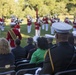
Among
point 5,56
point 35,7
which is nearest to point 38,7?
point 35,7

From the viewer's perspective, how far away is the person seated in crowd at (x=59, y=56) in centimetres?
397

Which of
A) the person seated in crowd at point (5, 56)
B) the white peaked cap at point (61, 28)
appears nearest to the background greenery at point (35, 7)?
the person seated in crowd at point (5, 56)

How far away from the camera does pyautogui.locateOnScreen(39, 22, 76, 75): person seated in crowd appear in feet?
13.0

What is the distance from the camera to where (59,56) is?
3.99m

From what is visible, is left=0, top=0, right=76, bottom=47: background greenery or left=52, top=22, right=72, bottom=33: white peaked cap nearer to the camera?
left=52, top=22, right=72, bottom=33: white peaked cap

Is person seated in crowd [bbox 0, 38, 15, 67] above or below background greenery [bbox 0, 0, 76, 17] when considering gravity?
above

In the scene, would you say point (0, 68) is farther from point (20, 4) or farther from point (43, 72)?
point (20, 4)

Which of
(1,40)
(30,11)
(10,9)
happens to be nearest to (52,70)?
(1,40)

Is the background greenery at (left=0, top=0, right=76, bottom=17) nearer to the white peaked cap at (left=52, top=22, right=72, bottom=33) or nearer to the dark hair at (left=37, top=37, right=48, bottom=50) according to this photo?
the dark hair at (left=37, top=37, right=48, bottom=50)

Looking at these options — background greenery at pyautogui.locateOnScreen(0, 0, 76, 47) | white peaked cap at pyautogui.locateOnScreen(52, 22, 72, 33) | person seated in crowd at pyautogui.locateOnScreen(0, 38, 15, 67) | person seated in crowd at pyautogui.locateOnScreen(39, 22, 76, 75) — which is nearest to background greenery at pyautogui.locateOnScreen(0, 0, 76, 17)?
background greenery at pyautogui.locateOnScreen(0, 0, 76, 47)

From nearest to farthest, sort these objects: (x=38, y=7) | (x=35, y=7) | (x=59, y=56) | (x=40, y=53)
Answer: (x=59, y=56) → (x=40, y=53) → (x=38, y=7) → (x=35, y=7)

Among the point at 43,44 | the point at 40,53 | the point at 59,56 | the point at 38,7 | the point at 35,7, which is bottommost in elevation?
the point at 35,7

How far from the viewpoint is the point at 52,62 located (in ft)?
13.0

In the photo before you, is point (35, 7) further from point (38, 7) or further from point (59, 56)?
point (59, 56)
